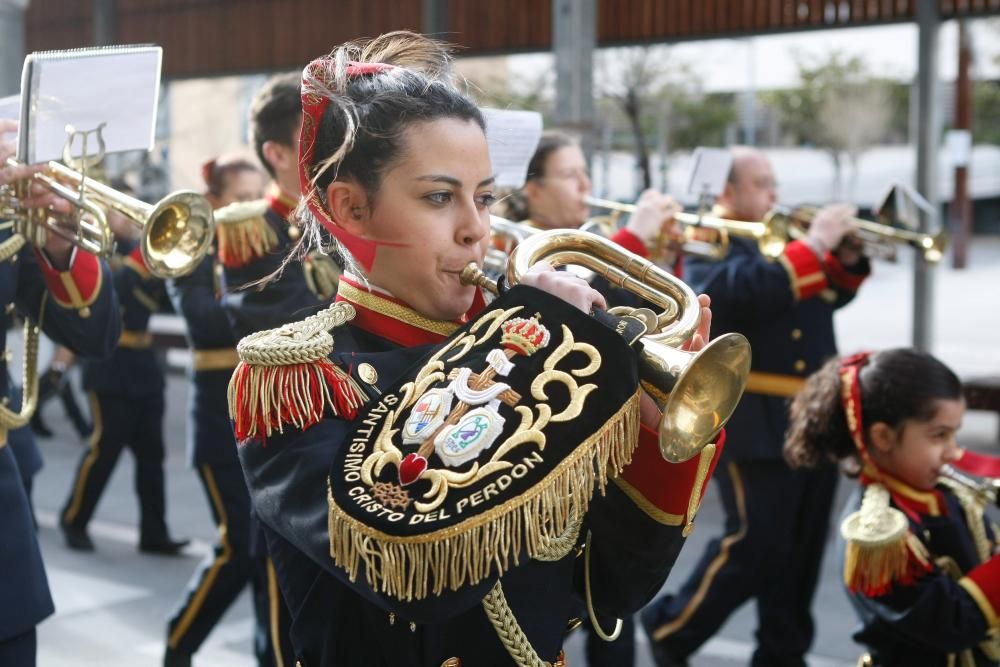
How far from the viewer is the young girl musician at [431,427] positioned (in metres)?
1.44

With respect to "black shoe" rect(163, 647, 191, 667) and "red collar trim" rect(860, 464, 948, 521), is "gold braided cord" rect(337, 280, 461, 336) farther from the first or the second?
"black shoe" rect(163, 647, 191, 667)

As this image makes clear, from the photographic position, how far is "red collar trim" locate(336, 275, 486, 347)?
1.77 meters

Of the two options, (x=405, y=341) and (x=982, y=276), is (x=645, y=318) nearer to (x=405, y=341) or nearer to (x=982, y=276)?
(x=405, y=341)

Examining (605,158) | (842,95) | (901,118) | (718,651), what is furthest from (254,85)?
(718,651)

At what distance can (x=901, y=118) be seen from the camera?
13.7 m

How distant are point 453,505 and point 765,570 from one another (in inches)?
121

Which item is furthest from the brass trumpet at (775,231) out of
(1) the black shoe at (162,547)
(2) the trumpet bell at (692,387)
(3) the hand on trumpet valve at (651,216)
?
(2) the trumpet bell at (692,387)

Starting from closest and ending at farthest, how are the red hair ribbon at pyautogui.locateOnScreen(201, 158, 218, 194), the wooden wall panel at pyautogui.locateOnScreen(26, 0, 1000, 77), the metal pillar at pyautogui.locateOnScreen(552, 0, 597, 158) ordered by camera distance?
the red hair ribbon at pyautogui.locateOnScreen(201, 158, 218, 194) → the metal pillar at pyautogui.locateOnScreen(552, 0, 597, 158) → the wooden wall panel at pyautogui.locateOnScreen(26, 0, 1000, 77)

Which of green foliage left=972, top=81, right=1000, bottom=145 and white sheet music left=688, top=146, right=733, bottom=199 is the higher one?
green foliage left=972, top=81, right=1000, bottom=145

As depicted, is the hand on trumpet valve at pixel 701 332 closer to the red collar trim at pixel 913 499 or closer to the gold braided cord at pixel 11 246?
→ the red collar trim at pixel 913 499

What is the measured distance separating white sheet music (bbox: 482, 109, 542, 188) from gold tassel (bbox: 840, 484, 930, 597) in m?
1.18

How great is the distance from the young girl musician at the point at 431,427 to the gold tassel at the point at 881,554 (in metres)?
1.09

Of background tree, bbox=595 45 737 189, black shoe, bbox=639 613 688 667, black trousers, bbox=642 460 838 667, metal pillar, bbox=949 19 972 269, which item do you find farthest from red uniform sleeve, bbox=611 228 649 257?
metal pillar, bbox=949 19 972 269

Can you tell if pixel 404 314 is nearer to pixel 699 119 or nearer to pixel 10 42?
pixel 10 42
